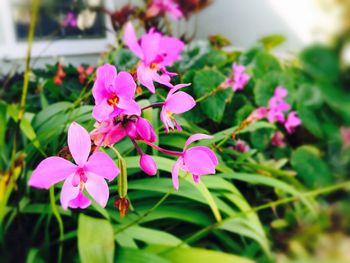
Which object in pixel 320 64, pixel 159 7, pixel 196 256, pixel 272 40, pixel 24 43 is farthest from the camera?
pixel 24 43

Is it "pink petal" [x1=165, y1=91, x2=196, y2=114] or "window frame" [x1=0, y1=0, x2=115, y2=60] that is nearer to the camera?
"pink petal" [x1=165, y1=91, x2=196, y2=114]

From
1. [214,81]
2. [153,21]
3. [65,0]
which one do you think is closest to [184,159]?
[214,81]

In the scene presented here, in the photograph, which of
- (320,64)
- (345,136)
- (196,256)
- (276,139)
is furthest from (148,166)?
(320,64)

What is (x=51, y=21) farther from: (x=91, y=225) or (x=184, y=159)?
(x=184, y=159)

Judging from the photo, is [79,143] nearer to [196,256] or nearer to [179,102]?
[179,102]

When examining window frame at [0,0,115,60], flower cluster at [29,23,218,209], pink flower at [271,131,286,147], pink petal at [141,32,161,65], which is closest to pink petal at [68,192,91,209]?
flower cluster at [29,23,218,209]

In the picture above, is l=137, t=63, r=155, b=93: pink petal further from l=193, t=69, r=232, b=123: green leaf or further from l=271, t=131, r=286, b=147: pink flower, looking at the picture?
l=271, t=131, r=286, b=147: pink flower
